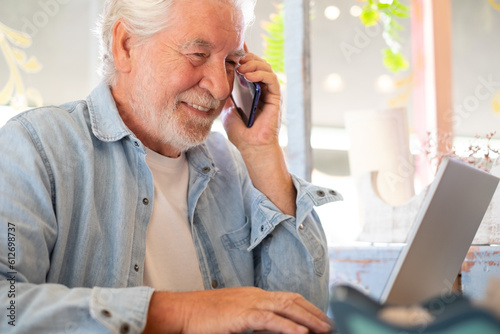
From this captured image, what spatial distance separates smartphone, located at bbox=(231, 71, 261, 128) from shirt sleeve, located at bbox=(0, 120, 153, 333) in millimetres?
646

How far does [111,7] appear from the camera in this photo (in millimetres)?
1430

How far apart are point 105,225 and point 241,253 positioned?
406 millimetres

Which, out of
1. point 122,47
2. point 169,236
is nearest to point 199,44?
point 122,47

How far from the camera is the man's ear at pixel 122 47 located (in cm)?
139

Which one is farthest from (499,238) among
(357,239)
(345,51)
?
(345,51)

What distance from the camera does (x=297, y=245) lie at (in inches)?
56.9

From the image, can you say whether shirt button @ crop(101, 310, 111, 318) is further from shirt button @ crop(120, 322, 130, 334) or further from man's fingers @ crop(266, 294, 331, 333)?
man's fingers @ crop(266, 294, 331, 333)

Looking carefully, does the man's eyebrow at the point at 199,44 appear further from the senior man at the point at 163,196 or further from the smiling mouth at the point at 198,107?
the smiling mouth at the point at 198,107

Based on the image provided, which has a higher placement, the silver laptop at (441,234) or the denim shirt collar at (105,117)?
the denim shirt collar at (105,117)

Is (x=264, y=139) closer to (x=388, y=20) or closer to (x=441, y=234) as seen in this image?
(x=441, y=234)

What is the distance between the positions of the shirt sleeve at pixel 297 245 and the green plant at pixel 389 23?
1.02 meters

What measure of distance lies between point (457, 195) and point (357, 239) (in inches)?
44.6

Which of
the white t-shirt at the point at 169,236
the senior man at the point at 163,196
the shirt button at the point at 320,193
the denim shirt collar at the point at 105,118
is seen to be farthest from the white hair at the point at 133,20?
the shirt button at the point at 320,193

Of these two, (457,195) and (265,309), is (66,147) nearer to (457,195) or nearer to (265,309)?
(265,309)
